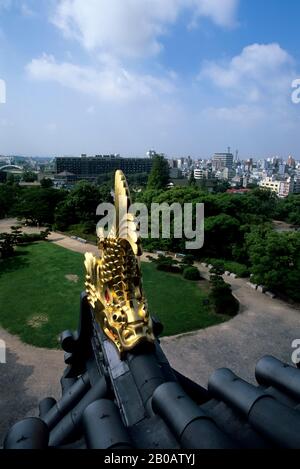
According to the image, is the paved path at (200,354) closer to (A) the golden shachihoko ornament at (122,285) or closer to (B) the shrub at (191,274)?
(B) the shrub at (191,274)

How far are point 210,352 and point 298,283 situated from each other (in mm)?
7571

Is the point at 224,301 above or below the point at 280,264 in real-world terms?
below

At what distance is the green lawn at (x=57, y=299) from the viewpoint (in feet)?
53.9

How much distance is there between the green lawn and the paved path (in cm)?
84

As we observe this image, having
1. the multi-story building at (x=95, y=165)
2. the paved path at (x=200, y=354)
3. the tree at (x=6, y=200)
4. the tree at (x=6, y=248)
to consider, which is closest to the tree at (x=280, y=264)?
the paved path at (x=200, y=354)

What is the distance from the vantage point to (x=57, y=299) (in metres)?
19.7

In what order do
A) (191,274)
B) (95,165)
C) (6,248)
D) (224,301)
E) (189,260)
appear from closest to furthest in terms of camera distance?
(224,301) < (191,274) < (189,260) < (6,248) < (95,165)

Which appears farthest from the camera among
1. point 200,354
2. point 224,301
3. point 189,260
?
point 189,260

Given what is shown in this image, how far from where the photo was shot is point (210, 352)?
47.8 feet

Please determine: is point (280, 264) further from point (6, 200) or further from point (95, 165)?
point (95, 165)

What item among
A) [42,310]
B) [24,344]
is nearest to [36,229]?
[42,310]

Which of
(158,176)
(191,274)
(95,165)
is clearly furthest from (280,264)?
(95,165)

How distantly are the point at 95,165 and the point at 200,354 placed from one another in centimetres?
10411

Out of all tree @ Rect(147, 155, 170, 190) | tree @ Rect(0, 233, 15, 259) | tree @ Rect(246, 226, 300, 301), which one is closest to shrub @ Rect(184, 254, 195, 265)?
tree @ Rect(246, 226, 300, 301)
